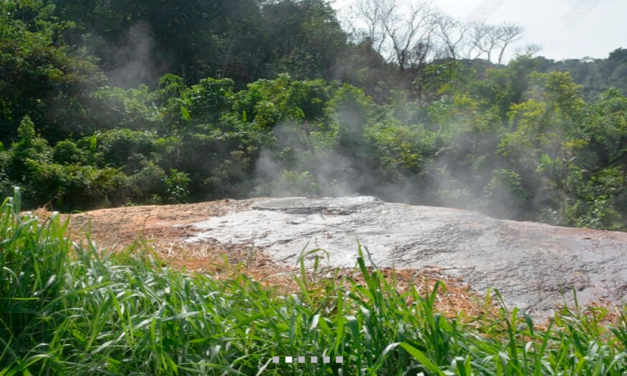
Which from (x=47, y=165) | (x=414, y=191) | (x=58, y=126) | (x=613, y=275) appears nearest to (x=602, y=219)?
(x=414, y=191)

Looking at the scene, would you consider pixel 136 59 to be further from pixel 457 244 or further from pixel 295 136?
pixel 457 244

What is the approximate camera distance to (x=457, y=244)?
4840 mm

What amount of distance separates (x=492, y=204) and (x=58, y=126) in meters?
7.59

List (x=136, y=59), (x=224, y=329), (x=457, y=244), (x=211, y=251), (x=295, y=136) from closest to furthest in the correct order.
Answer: (x=224, y=329), (x=211, y=251), (x=457, y=244), (x=295, y=136), (x=136, y=59)

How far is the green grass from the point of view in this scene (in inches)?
105

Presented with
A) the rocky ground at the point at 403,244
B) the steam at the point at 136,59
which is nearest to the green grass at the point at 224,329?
the rocky ground at the point at 403,244

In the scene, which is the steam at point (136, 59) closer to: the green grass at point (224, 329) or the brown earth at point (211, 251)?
the brown earth at point (211, 251)

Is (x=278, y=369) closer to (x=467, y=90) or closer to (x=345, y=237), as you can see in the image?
(x=345, y=237)

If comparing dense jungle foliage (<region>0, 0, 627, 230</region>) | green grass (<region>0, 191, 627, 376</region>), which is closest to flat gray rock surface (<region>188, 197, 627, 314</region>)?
green grass (<region>0, 191, 627, 376</region>)

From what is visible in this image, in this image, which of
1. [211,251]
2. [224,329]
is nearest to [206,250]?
[211,251]

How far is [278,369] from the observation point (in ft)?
9.25

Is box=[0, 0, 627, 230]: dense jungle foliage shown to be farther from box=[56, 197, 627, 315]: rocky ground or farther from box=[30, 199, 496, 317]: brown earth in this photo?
box=[56, 197, 627, 315]: rocky ground

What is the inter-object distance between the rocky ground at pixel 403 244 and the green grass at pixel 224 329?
511mm

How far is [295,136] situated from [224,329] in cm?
848
